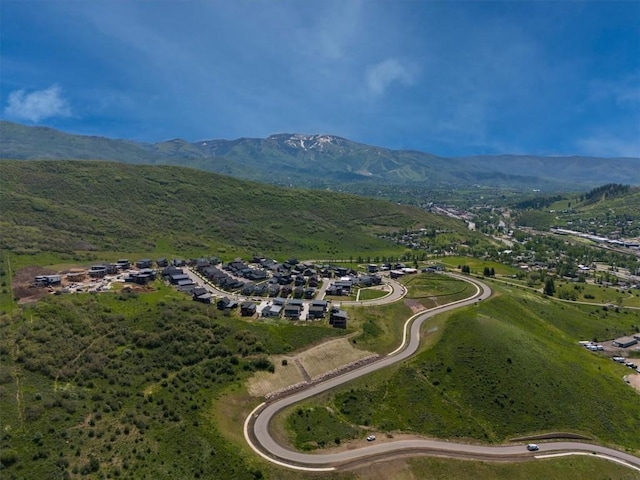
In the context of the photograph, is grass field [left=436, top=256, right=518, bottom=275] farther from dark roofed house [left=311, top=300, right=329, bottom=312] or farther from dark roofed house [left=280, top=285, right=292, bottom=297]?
dark roofed house [left=311, top=300, right=329, bottom=312]

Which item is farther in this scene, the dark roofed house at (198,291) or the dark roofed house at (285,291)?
the dark roofed house at (285,291)

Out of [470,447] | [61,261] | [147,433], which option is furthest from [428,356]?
[61,261]

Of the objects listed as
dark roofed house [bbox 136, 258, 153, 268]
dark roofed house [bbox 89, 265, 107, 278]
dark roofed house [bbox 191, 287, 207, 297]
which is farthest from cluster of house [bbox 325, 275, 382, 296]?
dark roofed house [bbox 89, 265, 107, 278]

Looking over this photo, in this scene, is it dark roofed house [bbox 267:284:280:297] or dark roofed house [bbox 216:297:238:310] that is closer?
dark roofed house [bbox 216:297:238:310]

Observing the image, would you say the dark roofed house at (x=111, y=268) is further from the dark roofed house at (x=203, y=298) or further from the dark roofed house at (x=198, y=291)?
the dark roofed house at (x=203, y=298)

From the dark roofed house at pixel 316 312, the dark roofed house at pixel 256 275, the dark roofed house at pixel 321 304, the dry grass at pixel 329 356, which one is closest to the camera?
the dry grass at pixel 329 356

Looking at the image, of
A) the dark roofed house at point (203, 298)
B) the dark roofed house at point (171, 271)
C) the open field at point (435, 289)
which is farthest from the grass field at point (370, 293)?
the dark roofed house at point (171, 271)

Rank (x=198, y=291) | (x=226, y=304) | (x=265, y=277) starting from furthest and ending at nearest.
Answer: (x=265, y=277) → (x=198, y=291) → (x=226, y=304)

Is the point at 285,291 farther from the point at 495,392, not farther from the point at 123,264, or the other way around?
the point at 495,392

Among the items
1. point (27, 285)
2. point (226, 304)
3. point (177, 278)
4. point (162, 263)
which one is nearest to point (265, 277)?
point (177, 278)
